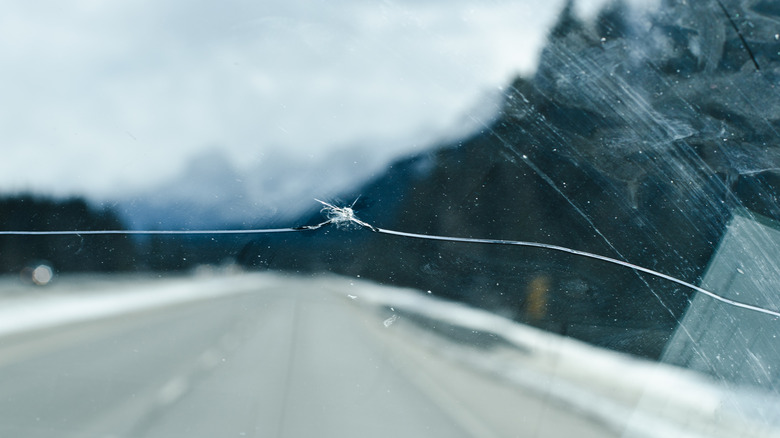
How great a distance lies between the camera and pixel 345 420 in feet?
3.75

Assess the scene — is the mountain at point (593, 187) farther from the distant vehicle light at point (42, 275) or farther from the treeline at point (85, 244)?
the distant vehicle light at point (42, 275)

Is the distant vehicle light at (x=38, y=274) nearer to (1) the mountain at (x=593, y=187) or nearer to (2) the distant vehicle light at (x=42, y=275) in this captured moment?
(2) the distant vehicle light at (x=42, y=275)

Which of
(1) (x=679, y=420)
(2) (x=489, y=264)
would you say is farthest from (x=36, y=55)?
(1) (x=679, y=420)

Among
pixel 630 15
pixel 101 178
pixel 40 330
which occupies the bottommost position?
pixel 40 330

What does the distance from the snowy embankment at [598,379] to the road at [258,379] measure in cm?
3

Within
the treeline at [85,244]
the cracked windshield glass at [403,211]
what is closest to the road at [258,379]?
the cracked windshield glass at [403,211]

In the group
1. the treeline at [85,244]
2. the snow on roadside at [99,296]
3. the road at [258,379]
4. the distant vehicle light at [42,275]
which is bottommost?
the road at [258,379]

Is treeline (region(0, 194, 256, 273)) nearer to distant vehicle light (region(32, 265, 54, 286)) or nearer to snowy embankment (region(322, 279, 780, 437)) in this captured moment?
distant vehicle light (region(32, 265, 54, 286))

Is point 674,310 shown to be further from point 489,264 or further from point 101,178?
point 101,178

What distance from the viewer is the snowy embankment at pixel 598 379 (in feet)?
Result: 3.91

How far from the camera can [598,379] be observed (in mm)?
1202

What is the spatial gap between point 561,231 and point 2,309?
1.42 metres

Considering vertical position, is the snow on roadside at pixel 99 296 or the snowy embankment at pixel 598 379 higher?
the snow on roadside at pixel 99 296

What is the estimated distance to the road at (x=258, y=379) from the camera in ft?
3.71
